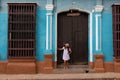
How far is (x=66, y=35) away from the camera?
14.6 meters

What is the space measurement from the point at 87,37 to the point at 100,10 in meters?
1.62

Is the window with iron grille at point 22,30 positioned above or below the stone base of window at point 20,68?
above

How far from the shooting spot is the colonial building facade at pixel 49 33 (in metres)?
13.7

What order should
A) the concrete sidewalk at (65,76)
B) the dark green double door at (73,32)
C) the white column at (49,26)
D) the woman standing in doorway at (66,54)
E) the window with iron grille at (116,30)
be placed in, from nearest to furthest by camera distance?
the concrete sidewalk at (65,76) → the window with iron grille at (116,30) → the white column at (49,26) → the woman standing in doorway at (66,54) → the dark green double door at (73,32)

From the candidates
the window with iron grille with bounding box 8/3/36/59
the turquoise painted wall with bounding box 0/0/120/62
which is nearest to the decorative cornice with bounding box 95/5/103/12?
the turquoise painted wall with bounding box 0/0/120/62

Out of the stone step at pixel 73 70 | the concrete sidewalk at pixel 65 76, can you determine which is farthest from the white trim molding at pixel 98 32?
the concrete sidewalk at pixel 65 76

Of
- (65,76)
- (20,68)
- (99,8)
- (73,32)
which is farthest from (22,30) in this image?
(99,8)

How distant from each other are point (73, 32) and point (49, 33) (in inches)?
55.7

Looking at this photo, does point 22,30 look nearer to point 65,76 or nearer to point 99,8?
point 65,76

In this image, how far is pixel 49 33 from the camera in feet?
45.7

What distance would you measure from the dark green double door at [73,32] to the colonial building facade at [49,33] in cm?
5

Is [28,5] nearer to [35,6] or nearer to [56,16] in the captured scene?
[35,6]

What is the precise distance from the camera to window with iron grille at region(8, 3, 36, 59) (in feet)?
45.1

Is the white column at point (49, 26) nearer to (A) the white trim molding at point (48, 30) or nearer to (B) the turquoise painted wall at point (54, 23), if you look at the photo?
(A) the white trim molding at point (48, 30)
